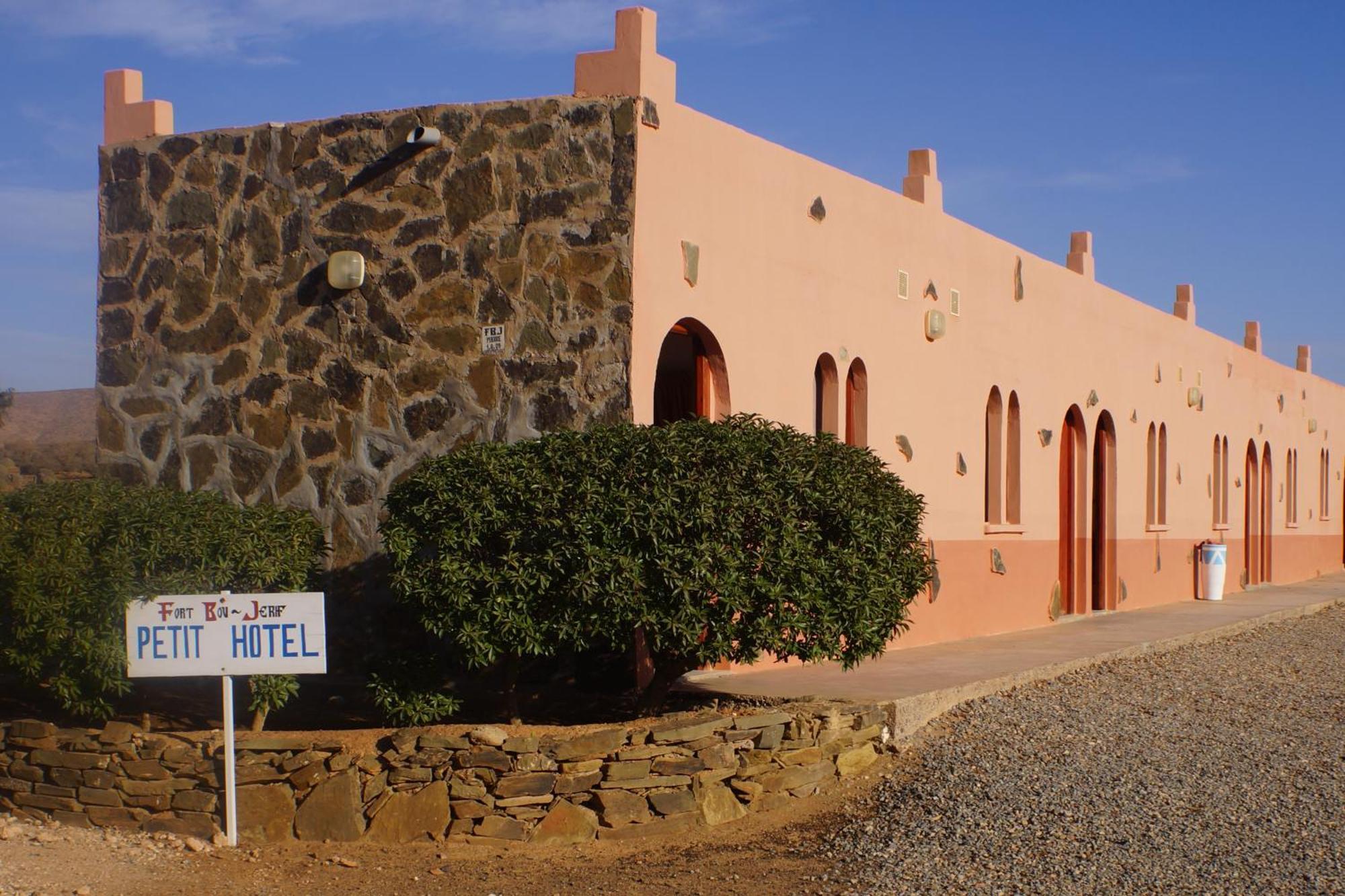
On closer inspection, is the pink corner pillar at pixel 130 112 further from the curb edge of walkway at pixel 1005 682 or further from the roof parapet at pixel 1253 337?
the roof parapet at pixel 1253 337

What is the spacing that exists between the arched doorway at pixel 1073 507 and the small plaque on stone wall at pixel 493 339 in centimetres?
970

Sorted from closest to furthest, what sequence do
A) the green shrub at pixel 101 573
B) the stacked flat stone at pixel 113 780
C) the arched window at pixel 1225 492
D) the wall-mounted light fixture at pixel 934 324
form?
the stacked flat stone at pixel 113 780 → the green shrub at pixel 101 573 → the wall-mounted light fixture at pixel 934 324 → the arched window at pixel 1225 492

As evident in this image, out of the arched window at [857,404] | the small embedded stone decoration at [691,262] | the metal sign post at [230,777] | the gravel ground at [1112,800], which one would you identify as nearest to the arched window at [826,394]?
the arched window at [857,404]

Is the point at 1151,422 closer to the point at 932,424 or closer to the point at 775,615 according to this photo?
the point at 932,424

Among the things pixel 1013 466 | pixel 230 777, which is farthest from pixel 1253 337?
pixel 230 777

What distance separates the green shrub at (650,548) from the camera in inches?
308

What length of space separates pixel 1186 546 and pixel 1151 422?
2721 millimetres

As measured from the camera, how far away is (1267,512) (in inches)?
1090

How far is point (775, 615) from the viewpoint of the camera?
795 centimetres

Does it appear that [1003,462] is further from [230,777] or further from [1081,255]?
[230,777]

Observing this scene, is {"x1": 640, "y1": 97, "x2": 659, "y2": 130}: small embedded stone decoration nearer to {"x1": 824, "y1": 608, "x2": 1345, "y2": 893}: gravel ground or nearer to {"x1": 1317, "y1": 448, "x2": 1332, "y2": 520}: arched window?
{"x1": 824, "y1": 608, "x2": 1345, "y2": 893}: gravel ground

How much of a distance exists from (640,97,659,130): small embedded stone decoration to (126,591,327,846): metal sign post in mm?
3894

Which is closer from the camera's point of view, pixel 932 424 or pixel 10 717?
pixel 10 717

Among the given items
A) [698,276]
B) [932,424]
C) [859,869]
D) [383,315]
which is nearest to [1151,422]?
[932,424]
